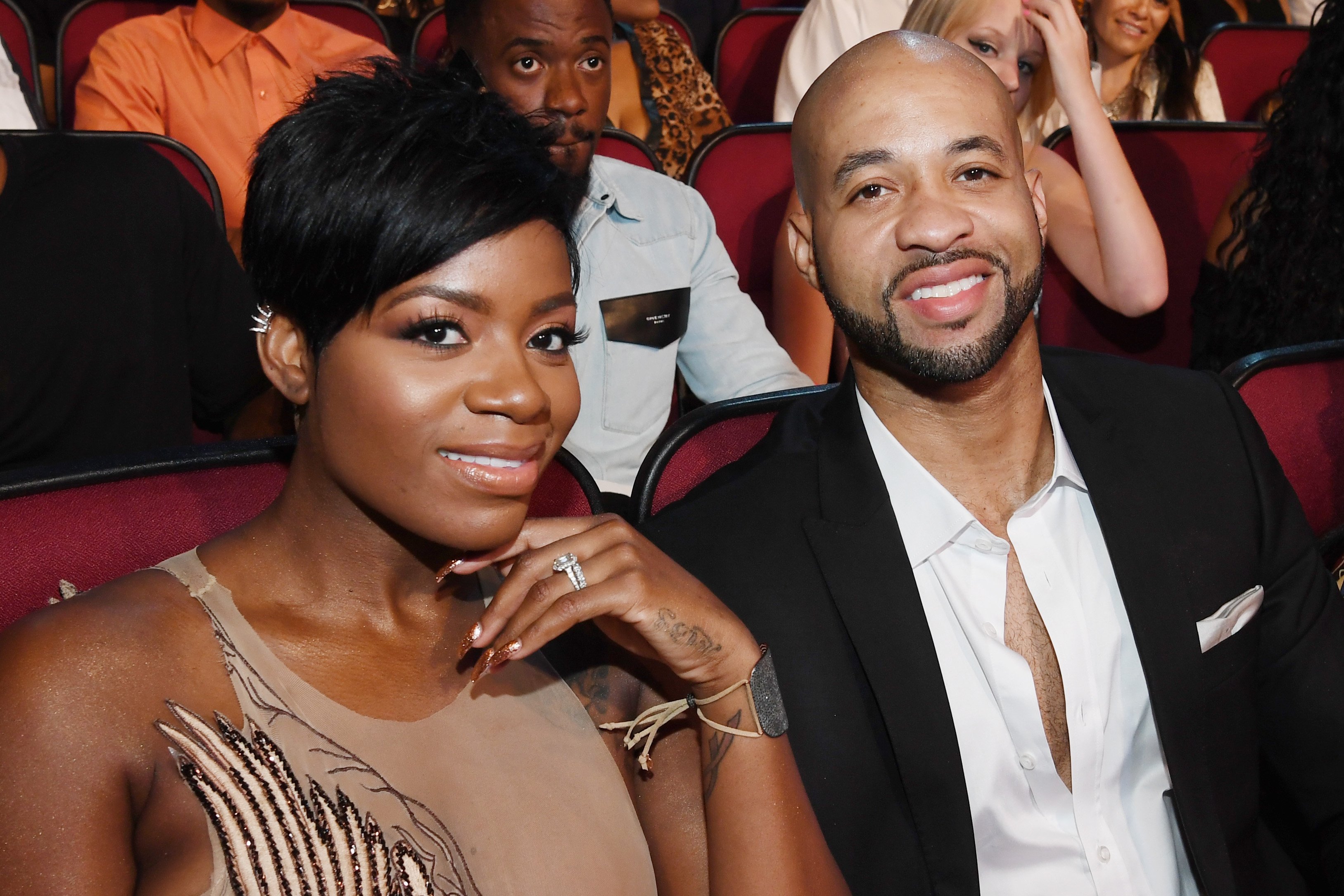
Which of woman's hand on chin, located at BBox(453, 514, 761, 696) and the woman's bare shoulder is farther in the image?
woman's hand on chin, located at BBox(453, 514, 761, 696)

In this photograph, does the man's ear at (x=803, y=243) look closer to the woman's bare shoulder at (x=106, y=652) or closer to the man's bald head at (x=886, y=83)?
the man's bald head at (x=886, y=83)

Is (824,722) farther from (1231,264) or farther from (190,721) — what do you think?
(1231,264)

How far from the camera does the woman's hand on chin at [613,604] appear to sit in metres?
1.14

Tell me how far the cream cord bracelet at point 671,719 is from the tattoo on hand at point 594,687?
21mm

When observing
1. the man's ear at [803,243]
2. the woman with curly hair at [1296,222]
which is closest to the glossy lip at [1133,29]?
the woman with curly hair at [1296,222]

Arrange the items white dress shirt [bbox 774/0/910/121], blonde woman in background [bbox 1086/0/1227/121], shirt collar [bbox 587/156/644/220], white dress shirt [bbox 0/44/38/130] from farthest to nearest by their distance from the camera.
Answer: blonde woman in background [bbox 1086/0/1227/121] < white dress shirt [bbox 774/0/910/121] < white dress shirt [bbox 0/44/38/130] < shirt collar [bbox 587/156/644/220]

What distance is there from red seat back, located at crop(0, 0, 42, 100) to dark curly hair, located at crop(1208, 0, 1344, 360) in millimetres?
3106

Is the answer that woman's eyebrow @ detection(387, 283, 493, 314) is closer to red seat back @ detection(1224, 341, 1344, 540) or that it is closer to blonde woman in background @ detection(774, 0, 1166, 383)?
red seat back @ detection(1224, 341, 1344, 540)

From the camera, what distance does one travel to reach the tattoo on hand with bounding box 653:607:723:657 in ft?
3.92

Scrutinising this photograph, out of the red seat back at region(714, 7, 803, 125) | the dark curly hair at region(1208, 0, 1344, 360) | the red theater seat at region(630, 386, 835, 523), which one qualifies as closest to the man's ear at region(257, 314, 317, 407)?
the red theater seat at region(630, 386, 835, 523)

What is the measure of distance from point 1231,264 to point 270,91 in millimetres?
2439

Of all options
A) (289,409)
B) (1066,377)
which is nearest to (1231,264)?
(1066,377)

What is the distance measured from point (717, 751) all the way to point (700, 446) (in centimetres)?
50

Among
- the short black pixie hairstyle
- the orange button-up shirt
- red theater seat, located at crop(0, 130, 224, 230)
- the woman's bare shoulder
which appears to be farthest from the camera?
the orange button-up shirt
